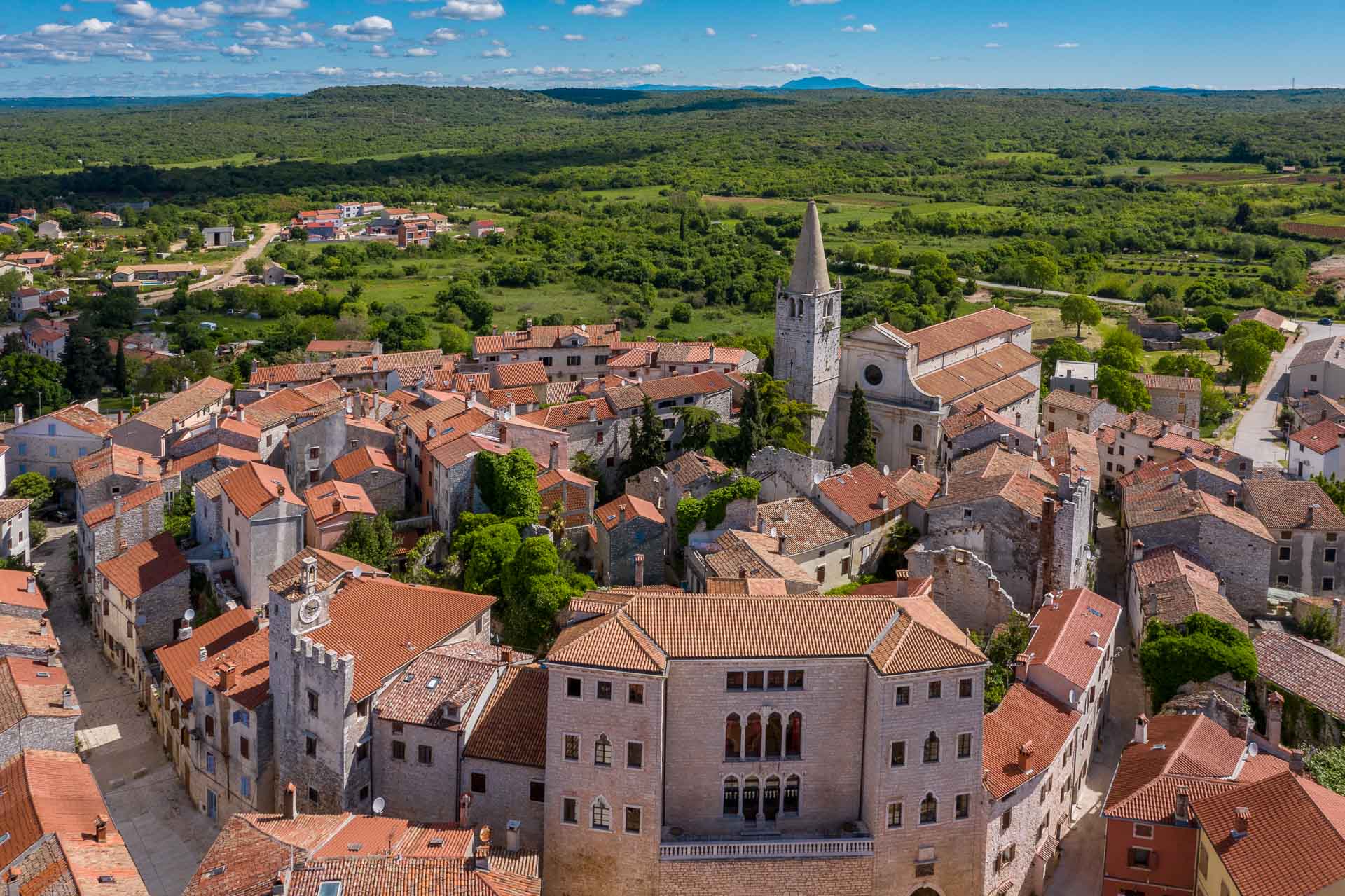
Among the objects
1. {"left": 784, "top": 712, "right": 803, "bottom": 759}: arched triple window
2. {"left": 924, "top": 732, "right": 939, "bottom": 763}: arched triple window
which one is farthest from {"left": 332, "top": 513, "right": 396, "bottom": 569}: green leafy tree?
{"left": 924, "top": 732, "right": 939, "bottom": 763}: arched triple window

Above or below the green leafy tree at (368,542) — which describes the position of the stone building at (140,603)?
below

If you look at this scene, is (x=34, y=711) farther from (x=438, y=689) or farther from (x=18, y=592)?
(x=438, y=689)

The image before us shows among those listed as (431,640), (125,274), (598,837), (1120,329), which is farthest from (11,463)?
(1120,329)

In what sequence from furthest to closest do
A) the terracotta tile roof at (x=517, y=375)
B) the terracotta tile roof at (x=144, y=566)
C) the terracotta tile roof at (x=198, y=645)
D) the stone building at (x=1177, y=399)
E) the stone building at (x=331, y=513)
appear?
the stone building at (x=1177, y=399) → the terracotta tile roof at (x=517, y=375) → the stone building at (x=331, y=513) → the terracotta tile roof at (x=144, y=566) → the terracotta tile roof at (x=198, y=645)

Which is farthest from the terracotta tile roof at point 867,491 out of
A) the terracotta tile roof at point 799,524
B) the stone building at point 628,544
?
the stone building at point 628,544

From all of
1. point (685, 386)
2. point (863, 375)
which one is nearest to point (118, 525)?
point (685, 386)

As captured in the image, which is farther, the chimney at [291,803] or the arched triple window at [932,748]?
the chimney at [291,803]

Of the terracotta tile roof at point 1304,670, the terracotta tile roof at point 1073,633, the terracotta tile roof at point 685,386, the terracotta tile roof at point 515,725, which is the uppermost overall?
the terracotta tile roof at point 685,386

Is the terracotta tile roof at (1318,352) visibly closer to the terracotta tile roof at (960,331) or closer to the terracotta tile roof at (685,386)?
the terracotta tile roof at (960,331)
